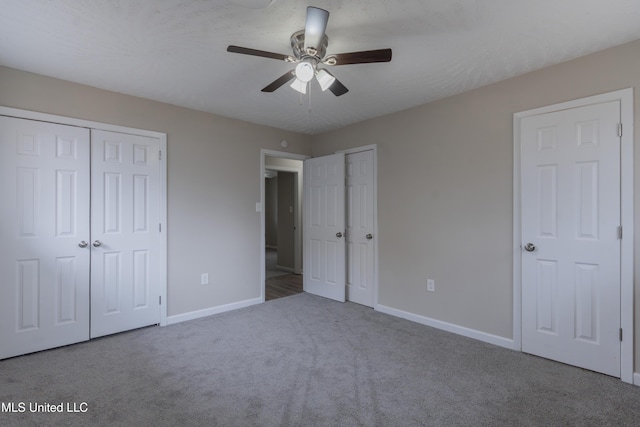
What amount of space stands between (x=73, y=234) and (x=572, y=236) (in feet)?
14.1

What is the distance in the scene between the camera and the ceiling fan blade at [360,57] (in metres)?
1.88

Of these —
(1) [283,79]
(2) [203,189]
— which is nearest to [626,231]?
(1) [283,79]

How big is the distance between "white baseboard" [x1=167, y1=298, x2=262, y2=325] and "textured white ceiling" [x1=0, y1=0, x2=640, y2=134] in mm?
2392

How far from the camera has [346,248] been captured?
438cm

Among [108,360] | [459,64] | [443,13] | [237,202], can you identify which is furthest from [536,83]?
[108,360]

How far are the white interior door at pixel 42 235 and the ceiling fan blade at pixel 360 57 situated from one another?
2500 mm

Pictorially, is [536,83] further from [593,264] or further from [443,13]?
A: [593,264]

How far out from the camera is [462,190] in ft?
10.5

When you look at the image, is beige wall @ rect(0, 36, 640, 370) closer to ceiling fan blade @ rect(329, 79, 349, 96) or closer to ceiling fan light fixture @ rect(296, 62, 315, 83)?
ceiling fan blade @ rect(329, 79, 349, 96)

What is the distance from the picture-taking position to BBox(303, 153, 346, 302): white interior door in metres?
4.35

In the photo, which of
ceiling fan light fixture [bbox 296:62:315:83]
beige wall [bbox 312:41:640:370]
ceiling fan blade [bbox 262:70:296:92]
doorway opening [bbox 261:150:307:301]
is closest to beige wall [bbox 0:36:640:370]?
beige wall [bbox 312:41:640:370]

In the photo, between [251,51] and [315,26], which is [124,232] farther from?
[315,26]

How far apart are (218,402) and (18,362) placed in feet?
6.09

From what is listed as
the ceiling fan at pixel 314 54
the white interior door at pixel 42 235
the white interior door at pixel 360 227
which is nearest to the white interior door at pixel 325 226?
the white interior door at pixel 360 227
